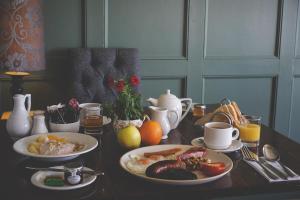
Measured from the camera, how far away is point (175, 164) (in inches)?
46.9

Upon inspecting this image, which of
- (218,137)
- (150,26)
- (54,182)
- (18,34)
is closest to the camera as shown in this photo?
(54,182)

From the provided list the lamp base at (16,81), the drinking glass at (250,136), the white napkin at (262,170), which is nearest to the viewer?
the white napkin at (262,170)

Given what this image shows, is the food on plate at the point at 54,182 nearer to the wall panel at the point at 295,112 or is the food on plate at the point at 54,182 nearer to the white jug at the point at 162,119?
the white jug at the point at 162,119

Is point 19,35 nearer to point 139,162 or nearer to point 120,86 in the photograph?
point 120,86

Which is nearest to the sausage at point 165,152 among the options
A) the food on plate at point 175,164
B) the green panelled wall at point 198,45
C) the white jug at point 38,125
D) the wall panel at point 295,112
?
the food on plate at point 175,164

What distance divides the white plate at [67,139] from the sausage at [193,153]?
1.00 feet

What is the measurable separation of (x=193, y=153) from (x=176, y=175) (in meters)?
0.20

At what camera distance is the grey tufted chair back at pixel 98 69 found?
2.50 m

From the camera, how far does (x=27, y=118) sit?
1.52 m

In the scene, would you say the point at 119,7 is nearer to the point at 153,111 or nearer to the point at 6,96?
the point at 6,96

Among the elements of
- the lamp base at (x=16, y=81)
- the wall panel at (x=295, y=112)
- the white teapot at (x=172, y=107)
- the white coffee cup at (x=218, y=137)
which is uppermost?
the lamp base at (x=16, y=81)

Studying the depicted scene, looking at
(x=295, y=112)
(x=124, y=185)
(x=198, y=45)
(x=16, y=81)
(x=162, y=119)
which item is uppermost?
(x=198, y=45)

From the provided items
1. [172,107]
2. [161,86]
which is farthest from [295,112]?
[172,107]

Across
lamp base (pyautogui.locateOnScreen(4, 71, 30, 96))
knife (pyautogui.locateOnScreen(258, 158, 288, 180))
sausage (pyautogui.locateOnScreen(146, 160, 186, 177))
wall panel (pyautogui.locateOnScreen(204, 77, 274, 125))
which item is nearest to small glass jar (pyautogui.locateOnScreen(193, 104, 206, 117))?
knife (pyautogui.locateOnScreen(258, 158, 288, 180))
